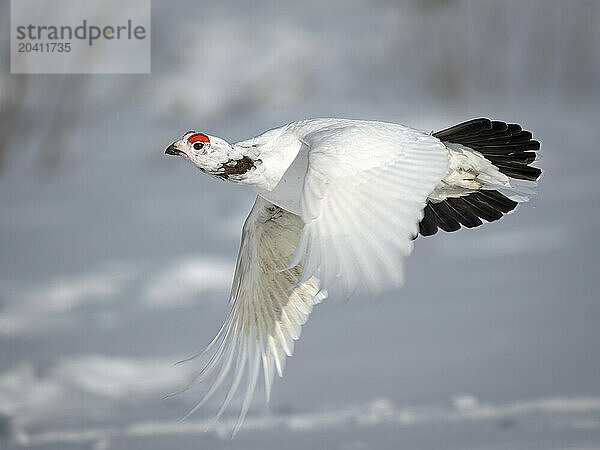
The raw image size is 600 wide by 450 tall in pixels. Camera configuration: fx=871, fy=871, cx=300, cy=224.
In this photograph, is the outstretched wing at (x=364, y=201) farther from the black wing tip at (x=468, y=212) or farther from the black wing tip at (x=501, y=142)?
the black wing tip at (x=468, y=212)

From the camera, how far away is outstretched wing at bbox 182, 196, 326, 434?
6.83 feet

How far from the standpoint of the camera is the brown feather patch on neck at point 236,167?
5.80 ft

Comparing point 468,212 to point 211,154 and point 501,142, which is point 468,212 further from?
point 211,154

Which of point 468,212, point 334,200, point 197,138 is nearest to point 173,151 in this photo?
point 197,138

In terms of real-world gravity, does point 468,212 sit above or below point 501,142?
below

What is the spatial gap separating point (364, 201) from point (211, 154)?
39 centimetres

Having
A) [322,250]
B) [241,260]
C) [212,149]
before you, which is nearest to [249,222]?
[241,260]

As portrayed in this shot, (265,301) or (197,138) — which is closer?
(197,138)

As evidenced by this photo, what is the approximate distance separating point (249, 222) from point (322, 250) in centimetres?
68

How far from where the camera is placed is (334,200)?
1.52 m

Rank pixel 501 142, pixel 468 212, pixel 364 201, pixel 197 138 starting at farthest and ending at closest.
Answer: pixel 468 212
pixel 501 142
pixel 197 138
pixel 364 201

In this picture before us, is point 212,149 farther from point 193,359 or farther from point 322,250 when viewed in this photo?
point 193,359

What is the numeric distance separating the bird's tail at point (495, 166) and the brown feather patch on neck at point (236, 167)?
425mm

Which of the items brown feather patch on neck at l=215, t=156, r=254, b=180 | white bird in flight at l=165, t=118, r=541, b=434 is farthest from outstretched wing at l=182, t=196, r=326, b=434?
brown feather patch on neck at l=215, t=156, r=254, b=180
